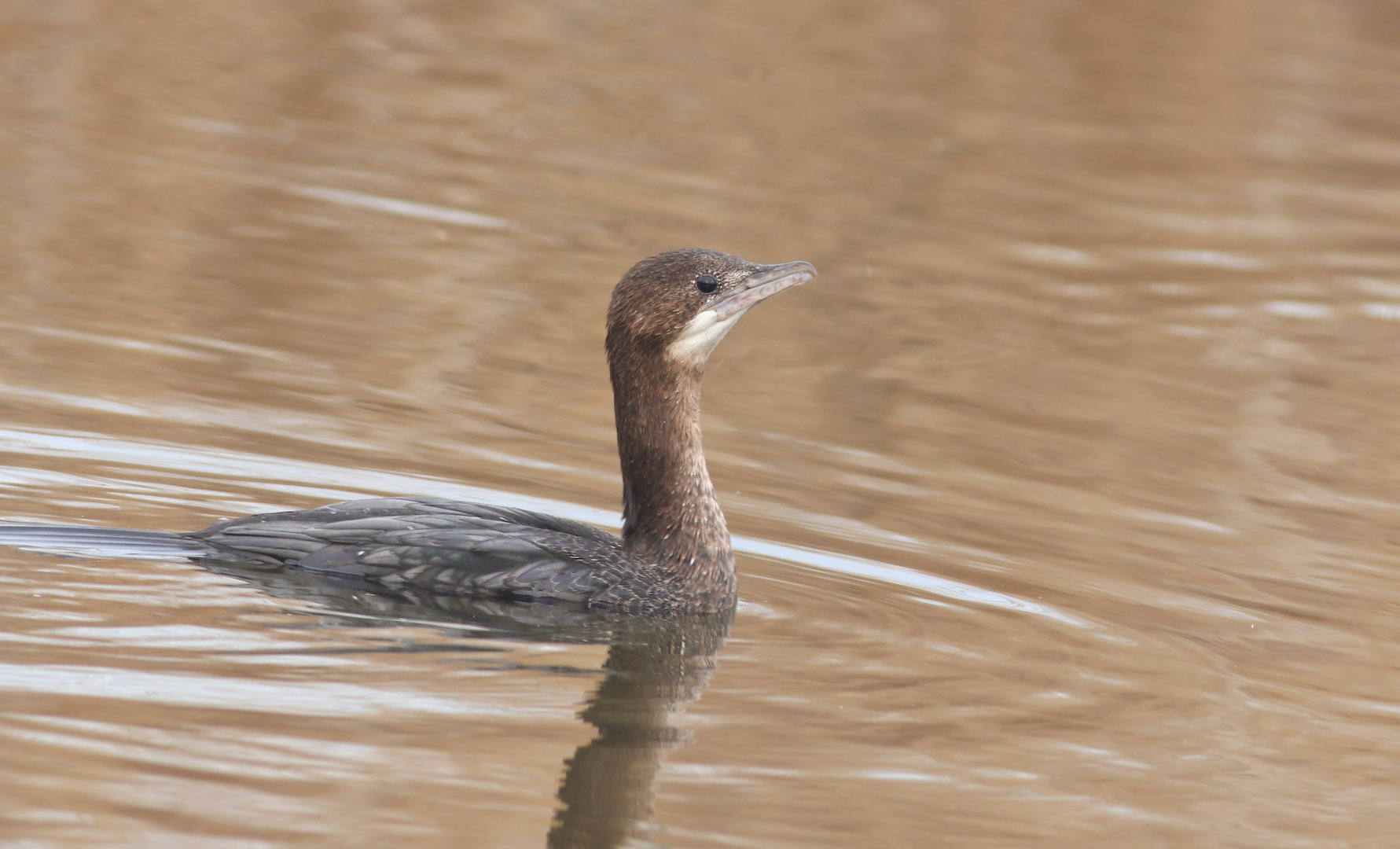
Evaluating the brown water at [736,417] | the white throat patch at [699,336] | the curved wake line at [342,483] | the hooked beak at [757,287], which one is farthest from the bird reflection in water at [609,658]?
the hooked beak at [757,287]

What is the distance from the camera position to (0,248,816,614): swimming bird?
672 centimetres

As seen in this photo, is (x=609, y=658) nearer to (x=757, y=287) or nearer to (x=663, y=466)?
(x=663, y=466)

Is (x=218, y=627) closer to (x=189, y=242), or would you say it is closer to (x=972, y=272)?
(x=189, y=242)

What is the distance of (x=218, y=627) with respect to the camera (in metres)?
6.02

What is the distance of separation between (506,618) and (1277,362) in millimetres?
6522

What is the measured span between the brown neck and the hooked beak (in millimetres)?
290

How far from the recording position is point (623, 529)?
24.3ft

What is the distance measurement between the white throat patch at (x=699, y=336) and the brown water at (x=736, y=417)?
0.91m

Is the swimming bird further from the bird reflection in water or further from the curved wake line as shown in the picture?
the curved wake line

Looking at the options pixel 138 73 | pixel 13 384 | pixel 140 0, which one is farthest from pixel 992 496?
pixel 140 0

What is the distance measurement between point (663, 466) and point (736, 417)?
261 cm

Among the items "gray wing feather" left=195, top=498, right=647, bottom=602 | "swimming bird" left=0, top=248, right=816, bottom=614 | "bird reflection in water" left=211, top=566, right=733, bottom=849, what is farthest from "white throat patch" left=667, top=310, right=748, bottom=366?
"bird reflection in water" left=211, top=566, right=733, bottom=849

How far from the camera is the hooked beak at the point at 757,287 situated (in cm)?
712

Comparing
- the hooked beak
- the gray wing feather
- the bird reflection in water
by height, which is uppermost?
the hooked beak
